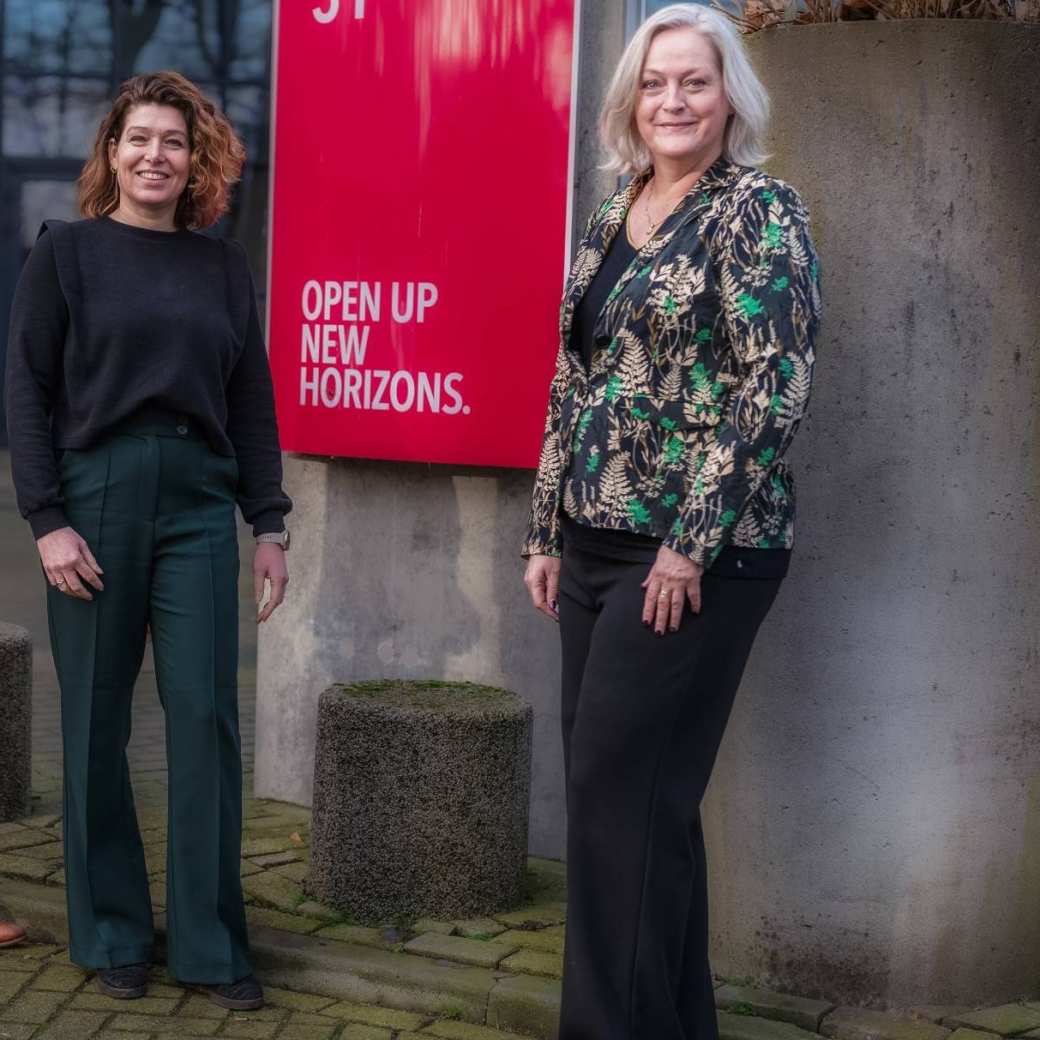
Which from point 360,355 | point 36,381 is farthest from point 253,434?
point 360,355

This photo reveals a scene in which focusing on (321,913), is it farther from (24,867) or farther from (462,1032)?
(24,867)

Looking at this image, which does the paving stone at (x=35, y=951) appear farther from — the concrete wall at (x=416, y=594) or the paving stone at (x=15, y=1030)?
the concrete wall at (x=416, y=594)

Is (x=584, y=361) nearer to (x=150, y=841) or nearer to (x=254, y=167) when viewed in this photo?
(x=150, y=841)

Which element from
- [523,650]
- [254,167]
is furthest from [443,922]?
[254,167]

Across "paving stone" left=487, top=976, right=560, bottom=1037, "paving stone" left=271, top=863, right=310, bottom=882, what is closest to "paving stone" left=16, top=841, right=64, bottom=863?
"paving stone" left=271, top=863, right=310, bottom=882

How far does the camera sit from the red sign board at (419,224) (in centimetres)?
516

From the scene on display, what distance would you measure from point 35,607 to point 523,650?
17.7 ft

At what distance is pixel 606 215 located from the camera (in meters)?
3.62

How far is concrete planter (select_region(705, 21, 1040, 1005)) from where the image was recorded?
12.8 ft

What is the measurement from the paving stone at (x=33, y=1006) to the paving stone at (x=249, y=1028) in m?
0.40

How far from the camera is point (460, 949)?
446 cm

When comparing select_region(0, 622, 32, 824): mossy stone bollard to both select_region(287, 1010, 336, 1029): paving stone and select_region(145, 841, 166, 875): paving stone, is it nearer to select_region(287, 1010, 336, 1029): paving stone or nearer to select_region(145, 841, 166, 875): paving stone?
select_region(145, 841, 166, 875): paving stone

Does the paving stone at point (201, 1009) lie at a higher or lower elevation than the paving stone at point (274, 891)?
lower

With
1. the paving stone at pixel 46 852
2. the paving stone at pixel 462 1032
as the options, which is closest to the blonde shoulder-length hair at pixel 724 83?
the paving stone at pixel 462 1032
